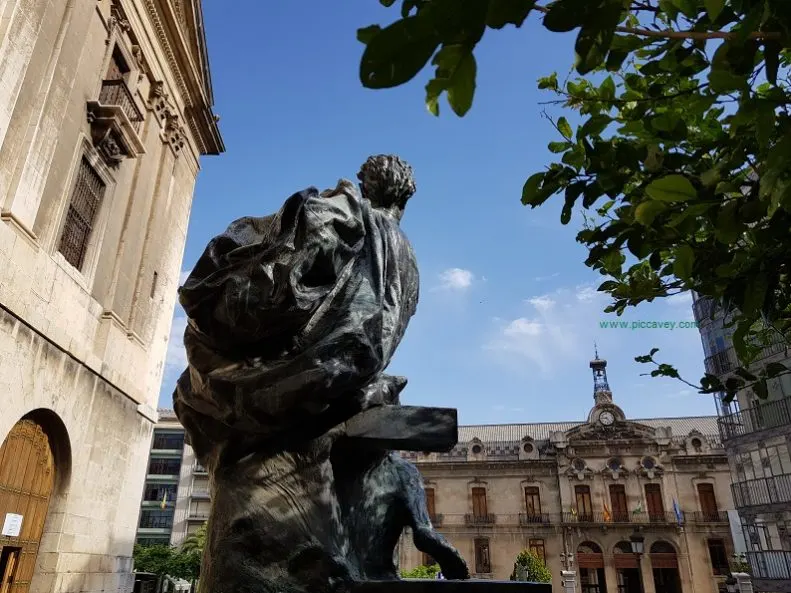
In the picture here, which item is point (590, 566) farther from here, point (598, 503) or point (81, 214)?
point (81, 214)

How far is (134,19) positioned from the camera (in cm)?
1198

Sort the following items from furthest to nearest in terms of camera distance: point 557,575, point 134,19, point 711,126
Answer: point 557,575 → point 134,19 → point 711,126

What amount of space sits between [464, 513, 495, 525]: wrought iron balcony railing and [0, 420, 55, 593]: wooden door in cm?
2761

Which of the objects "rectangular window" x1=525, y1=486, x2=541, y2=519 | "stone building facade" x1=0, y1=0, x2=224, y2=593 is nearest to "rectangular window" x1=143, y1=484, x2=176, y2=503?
"rectangular window" x1=525, y1=486, x2=541, y2=519

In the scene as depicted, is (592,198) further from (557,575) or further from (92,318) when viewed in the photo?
(557,575)

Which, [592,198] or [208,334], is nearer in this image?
[208,334]

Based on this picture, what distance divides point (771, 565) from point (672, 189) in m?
20.2

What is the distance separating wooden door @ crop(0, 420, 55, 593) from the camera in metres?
8.05

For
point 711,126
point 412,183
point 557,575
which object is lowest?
point 557,575

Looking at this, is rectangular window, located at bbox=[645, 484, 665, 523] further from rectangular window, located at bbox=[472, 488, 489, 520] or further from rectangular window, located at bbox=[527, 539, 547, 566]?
rectangular window, located at bbox=[472, 488, 489, 520]

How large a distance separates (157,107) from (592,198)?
12480 millimetres

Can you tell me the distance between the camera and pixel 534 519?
32.9 metres

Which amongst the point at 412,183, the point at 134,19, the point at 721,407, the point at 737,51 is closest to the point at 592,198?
the point at 412,183

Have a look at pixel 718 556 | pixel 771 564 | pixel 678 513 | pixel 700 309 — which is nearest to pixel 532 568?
pixel 678 513
